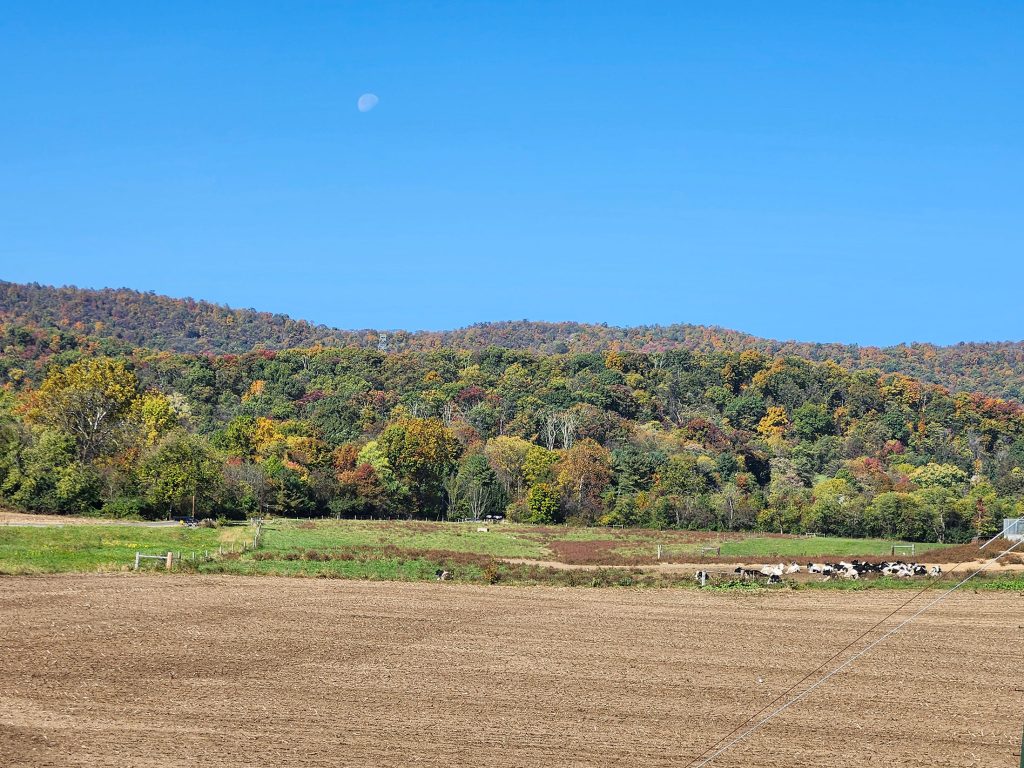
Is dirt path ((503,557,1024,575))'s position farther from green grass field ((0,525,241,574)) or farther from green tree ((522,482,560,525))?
green tree ((522,482,560,525))

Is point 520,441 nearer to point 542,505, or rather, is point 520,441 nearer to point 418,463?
point 418,463

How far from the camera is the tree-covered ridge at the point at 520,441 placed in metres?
82.0

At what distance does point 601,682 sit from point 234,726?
7.82m

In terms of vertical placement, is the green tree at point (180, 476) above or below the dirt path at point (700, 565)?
above

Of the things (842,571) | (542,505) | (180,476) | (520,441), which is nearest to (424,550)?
(842,571)

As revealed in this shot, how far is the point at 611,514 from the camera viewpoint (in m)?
96.7

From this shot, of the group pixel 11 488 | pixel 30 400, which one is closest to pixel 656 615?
pixel 11 488

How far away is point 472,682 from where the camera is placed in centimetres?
2238

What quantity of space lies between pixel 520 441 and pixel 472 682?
10158 centimetres

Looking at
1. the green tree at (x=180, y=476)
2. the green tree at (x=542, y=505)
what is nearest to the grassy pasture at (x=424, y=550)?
the green tree at (x=180, y=476)

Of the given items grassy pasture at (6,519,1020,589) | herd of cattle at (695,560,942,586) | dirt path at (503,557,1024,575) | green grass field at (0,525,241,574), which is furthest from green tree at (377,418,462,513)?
herd of cattle at (695,560,942,586)

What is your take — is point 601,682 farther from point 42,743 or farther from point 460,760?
point 42,743

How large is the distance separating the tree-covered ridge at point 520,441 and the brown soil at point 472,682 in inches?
1756

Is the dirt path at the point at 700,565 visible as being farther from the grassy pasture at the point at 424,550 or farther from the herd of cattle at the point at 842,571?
the herd of cattle at the point at 842,571
